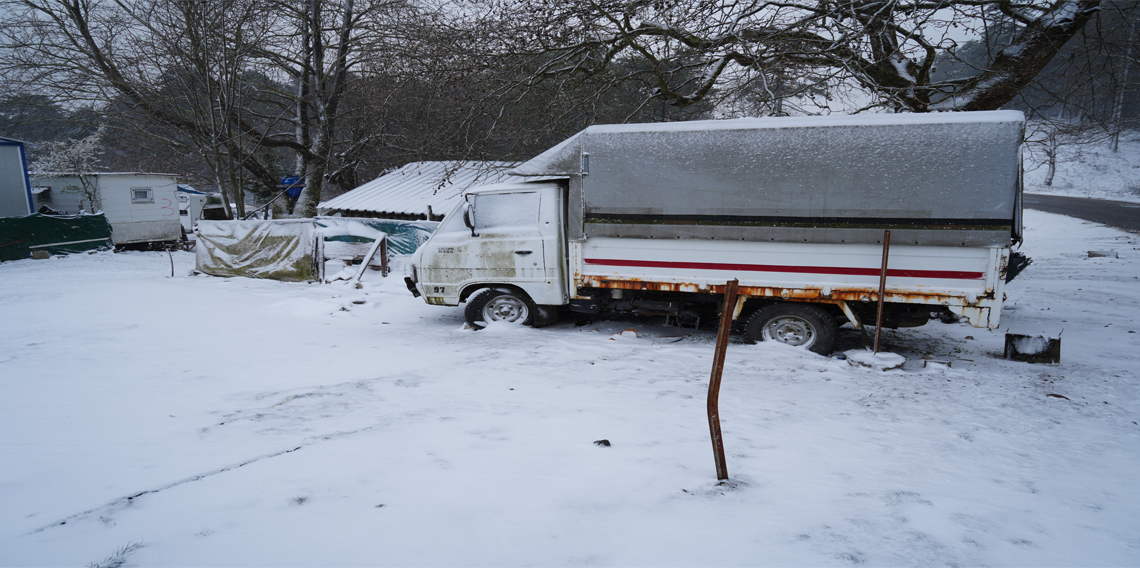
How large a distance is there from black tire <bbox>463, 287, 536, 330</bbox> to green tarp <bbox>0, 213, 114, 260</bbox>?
15068 mm

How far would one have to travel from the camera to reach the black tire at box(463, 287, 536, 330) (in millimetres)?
7652

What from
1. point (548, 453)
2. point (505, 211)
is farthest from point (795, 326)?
point (548, 453)

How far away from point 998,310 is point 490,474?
5.53 m

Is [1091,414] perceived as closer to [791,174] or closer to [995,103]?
[791,174]

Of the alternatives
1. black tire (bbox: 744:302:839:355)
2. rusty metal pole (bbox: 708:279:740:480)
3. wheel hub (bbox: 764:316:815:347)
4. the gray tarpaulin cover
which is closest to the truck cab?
black tire (bbox: 744:302:839:355)

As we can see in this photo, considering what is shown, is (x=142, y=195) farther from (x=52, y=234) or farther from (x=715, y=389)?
(x=715, y=389)

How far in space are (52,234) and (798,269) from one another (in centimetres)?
1951

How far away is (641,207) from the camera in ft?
21.9

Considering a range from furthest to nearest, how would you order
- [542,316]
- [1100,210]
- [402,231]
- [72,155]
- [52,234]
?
1. [72,155]
2. [1100,210]
3. [52,234]
4. [402,231]
5. [542,316]

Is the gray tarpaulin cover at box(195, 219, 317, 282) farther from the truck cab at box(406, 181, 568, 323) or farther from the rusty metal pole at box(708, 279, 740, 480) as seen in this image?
the rusty metal pole at box(708, 279, 740, 480)

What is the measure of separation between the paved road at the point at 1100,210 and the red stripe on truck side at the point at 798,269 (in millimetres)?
17087

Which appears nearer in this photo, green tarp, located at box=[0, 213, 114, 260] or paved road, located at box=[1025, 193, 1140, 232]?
green tarp, located at box=[0, 213, 114, 260]

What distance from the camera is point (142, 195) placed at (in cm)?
1925

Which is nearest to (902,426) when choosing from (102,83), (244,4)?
(244,4)
